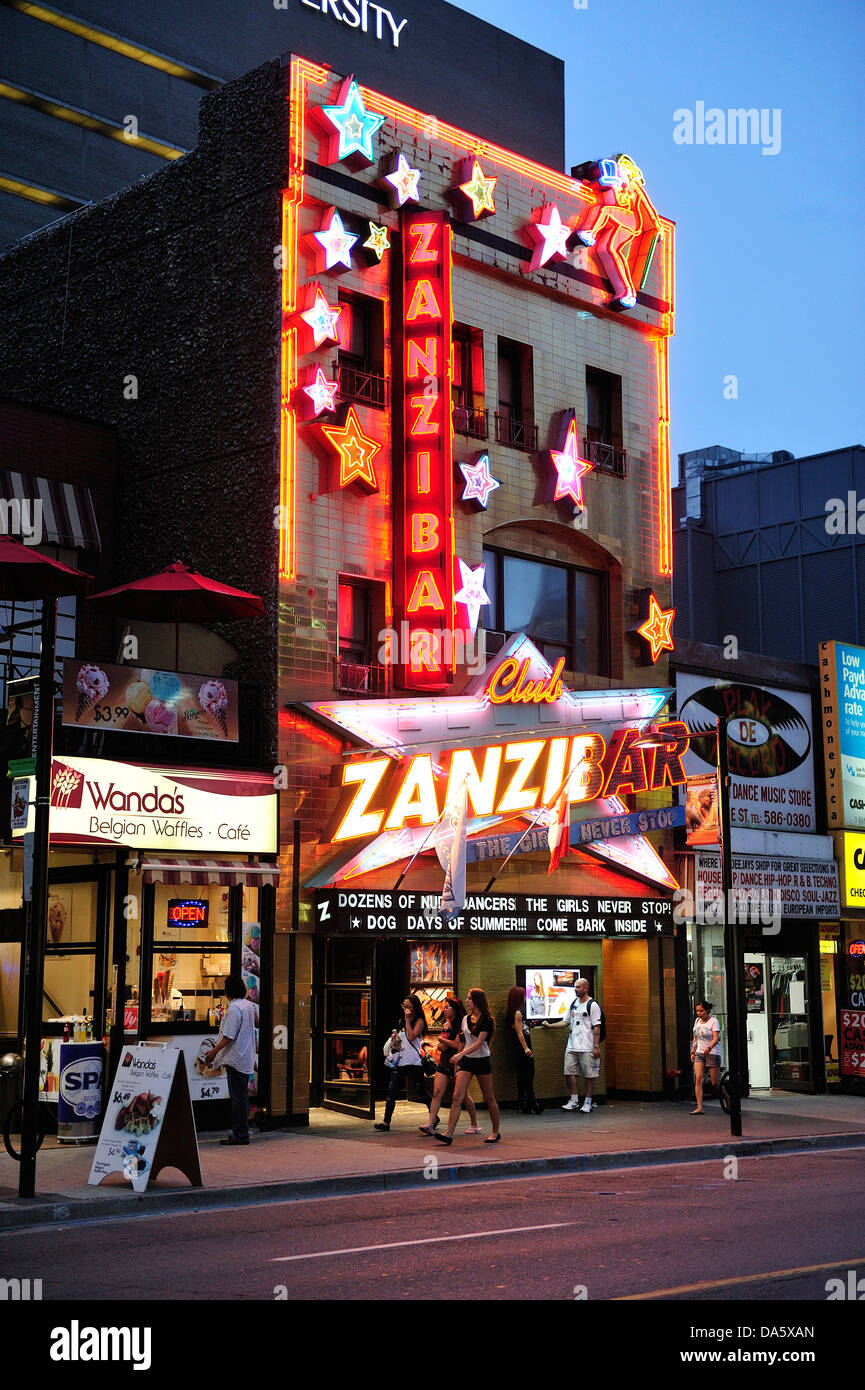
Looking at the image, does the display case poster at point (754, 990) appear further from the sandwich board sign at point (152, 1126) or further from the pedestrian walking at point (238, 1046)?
the sandwich board sign at point (152, 1126)

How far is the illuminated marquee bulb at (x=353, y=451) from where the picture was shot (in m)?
22.0

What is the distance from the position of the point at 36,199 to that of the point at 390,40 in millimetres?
13857

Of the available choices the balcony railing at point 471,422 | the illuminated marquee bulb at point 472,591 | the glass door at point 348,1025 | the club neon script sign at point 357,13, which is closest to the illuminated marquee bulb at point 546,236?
the balcony railing at point 471,422

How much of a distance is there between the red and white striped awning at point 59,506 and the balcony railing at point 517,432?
6.78 metres

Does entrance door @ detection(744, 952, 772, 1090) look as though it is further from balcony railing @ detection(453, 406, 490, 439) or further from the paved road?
the paved road

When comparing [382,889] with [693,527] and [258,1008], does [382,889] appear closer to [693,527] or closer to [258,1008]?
[258,1008]

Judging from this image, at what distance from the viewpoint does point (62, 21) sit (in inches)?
1777

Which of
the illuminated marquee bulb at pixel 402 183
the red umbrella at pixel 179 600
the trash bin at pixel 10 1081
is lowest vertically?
the trash bin at pixel 10 1081

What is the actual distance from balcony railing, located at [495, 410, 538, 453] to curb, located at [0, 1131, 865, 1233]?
11561 millimetres

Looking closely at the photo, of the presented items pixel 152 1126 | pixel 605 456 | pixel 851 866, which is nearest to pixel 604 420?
pixel 605 456

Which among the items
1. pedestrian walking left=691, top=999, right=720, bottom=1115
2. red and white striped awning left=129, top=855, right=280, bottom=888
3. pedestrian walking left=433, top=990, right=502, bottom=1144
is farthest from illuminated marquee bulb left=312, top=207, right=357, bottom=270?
pedestrian walking left=691, top=999, right=720, bottom=1115

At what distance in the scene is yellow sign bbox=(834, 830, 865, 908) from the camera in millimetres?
28984

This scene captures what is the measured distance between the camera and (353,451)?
2225 centimetres
